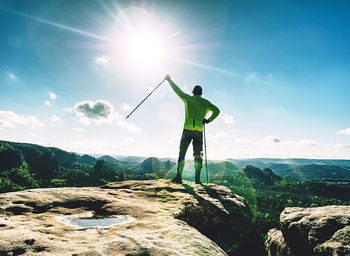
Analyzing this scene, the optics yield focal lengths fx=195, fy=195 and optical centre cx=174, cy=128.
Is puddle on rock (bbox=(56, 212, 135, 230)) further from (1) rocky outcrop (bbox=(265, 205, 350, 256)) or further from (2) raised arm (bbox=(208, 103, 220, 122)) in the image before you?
(2) raised arm (bbox=(208, 103, 220, 122))

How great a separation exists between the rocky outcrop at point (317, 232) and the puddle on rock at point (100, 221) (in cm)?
522

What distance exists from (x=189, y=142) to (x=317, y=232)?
559cm

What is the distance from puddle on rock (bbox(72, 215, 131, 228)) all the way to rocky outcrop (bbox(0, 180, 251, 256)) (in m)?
0.15

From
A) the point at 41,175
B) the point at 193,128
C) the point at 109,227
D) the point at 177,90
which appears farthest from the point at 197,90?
the point at 41,175

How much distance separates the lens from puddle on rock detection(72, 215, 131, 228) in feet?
14.3

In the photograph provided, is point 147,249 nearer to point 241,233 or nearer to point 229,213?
point 229,213

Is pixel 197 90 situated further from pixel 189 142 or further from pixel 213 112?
pixel 189 142

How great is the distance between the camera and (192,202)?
6816 mm

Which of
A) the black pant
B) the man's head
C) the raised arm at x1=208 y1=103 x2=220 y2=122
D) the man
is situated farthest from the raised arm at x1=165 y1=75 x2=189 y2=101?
the black pant

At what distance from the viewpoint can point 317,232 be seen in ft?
18.5

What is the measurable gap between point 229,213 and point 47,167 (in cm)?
19508

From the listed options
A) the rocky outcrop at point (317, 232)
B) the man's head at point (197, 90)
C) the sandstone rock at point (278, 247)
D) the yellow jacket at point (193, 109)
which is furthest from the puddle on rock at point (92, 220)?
the man's head at point (197, 90)

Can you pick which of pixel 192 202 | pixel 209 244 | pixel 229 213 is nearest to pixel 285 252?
pixel 229 213

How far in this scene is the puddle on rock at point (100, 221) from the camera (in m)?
4.34
